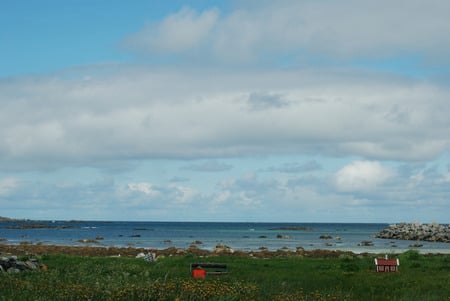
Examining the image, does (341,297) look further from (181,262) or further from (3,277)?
(181,262)

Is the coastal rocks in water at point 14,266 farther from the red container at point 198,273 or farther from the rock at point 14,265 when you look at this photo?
the red container at point 198,273

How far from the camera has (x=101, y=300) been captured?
1627cm

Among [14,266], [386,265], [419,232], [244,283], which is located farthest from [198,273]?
[419,232]

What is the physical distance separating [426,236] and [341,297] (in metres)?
78.1

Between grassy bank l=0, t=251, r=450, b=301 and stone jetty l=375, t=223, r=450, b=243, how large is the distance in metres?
61.7

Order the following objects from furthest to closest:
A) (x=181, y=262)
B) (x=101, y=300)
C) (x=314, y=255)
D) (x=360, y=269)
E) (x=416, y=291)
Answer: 1. (x=314, y=255)
2. (x=181, y=262)
3. (x=360, y=269)
4. (x=416, y=291)
5. (x=101, y=300)

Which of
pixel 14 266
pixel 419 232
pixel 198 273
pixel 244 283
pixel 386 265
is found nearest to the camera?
pixel 244 283

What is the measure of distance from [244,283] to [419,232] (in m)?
78.5

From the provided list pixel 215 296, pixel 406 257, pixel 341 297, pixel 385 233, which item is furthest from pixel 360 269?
pixel 385 233

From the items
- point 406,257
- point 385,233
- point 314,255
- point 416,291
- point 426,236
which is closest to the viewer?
point 416,291

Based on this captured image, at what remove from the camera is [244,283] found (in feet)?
69.2

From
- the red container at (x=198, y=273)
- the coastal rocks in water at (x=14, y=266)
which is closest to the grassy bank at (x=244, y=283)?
the red container at (x=198, y=273)

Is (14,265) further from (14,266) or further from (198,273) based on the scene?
(198,273)

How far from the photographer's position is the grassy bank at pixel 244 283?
17031 millimetres
